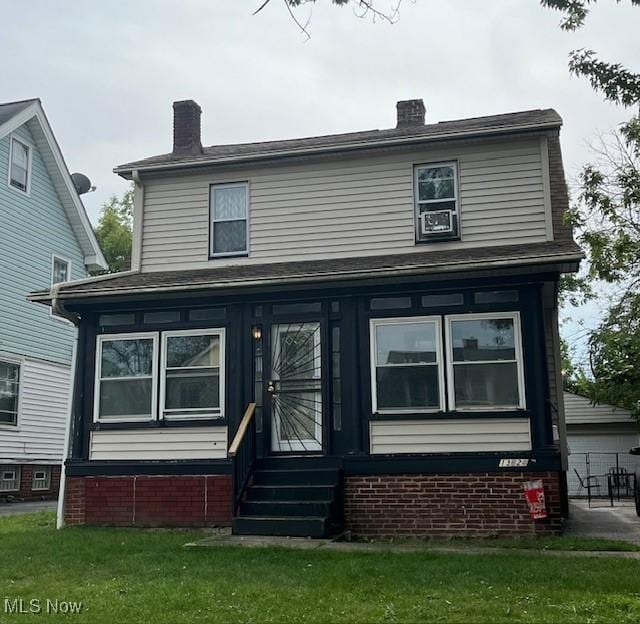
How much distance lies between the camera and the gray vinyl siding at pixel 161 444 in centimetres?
1112

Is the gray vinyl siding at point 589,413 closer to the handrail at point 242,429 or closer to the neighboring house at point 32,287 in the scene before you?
the neighboring house at point 32,287

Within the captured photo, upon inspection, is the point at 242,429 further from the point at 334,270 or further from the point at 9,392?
the point at 9,392

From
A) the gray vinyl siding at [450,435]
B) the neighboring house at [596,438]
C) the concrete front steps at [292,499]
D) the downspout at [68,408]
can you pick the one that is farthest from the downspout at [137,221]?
the neighboring house at [596,438]

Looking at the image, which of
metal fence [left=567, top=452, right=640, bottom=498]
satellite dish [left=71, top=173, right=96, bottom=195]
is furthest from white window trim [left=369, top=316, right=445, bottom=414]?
satellite dish [left=71, top=173, right=96, bottom=195]

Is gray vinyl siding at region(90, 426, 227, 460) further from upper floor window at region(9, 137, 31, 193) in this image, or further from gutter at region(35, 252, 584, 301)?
upper floor window at region(9, 137, 31, 193)

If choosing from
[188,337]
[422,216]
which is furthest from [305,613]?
[422,216]

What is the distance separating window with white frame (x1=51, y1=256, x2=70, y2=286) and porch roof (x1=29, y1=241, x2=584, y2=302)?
29.0ft

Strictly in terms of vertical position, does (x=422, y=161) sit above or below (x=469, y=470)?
above

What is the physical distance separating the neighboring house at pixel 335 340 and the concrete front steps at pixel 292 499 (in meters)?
0.03

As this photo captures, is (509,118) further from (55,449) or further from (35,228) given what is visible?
(55,449)

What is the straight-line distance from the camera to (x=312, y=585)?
21.5ft

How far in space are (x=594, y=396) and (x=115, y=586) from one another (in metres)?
13.6

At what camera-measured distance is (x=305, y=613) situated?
5.70 metres

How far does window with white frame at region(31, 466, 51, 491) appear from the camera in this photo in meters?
19.6
